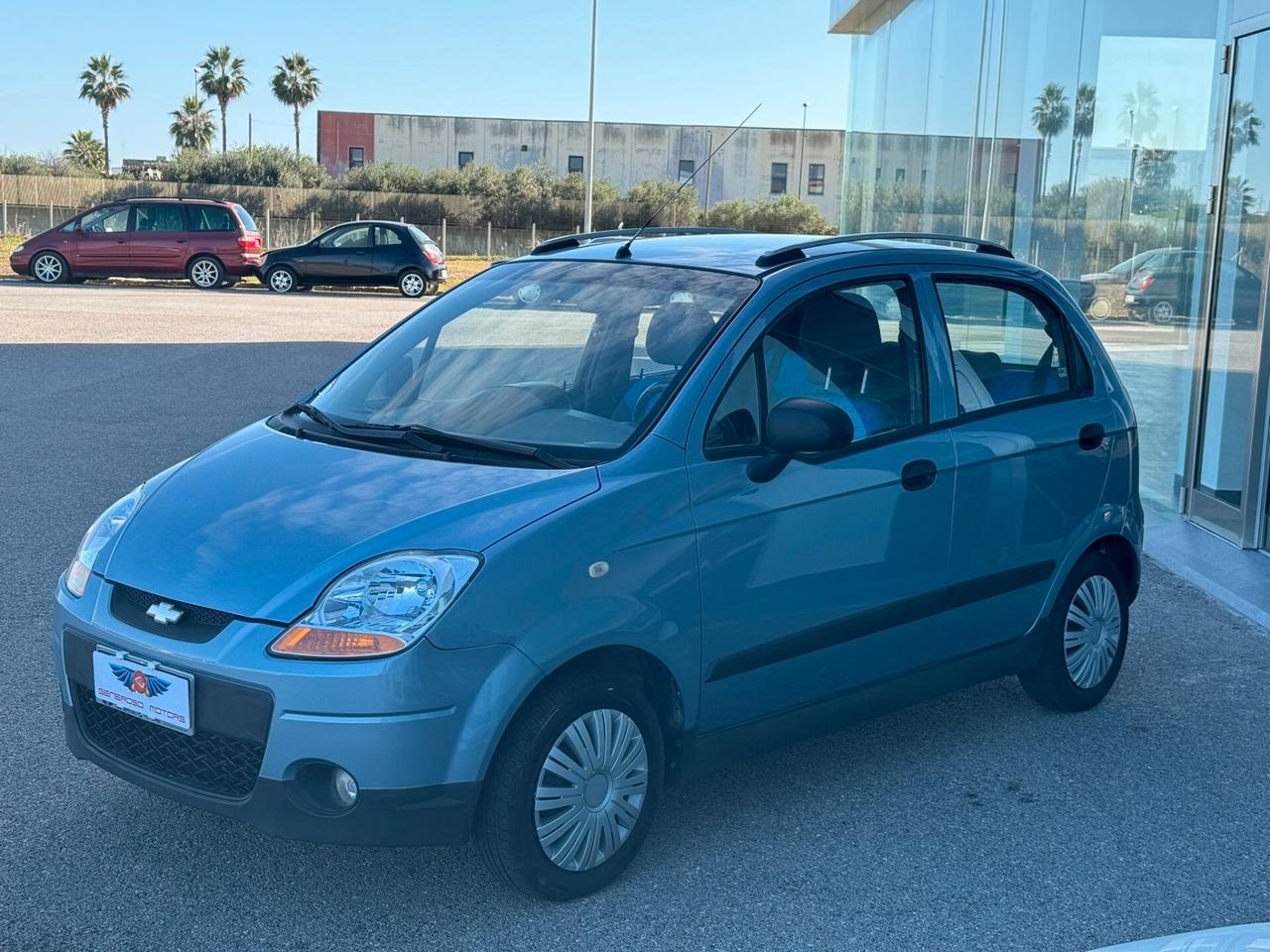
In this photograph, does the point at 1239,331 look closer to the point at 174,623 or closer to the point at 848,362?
the point at 848,362

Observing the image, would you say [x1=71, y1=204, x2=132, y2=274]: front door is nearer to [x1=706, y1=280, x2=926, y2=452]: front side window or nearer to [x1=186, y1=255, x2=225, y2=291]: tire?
[x1=186, y1=255, x2=225, y2=291]: tire

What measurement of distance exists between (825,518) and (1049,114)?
8.58 metres

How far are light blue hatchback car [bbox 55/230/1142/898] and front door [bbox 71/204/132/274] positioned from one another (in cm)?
2413

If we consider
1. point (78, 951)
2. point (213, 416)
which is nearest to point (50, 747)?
point (78, 951)

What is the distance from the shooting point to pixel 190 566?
3.55 m

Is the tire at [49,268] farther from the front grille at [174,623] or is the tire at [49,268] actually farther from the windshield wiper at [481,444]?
the front grille at [174,623]

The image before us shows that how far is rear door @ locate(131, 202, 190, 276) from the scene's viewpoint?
88.5ft

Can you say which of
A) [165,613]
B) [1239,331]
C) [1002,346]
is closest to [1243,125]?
[1239,331]

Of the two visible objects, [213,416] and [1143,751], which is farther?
[213,416]

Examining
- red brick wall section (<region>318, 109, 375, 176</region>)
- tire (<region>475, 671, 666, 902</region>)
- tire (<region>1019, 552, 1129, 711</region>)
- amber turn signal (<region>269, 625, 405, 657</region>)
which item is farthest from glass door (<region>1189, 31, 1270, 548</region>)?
red brick wall section (<region>318, 109, 375, 176</region>)

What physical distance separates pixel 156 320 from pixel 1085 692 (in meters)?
17.2

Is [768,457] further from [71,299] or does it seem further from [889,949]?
[71,299]

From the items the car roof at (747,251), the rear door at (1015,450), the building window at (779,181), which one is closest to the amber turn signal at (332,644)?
the car roof at (747,251)

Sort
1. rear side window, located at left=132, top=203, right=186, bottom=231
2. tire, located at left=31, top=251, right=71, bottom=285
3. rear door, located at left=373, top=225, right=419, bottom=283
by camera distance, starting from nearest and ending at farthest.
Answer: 1. rear side window, located at left=132, top=203, right=186, bottom=231
2. tire, located at left=31, top=251, right=71, bottom=285
3. rear door, located at left=373, top=225, right=419, bottom=283
